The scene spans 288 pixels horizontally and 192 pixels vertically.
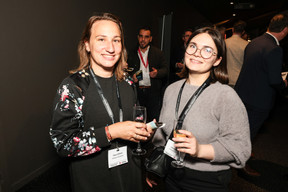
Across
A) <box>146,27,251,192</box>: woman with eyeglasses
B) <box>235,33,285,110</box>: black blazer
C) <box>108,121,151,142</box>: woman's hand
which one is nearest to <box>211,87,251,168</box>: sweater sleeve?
<box>146,27,251,192</box>: woman with eyeglasses

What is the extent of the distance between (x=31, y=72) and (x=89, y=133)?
178 centimetres

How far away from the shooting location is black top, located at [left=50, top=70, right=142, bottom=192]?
40.1 inches

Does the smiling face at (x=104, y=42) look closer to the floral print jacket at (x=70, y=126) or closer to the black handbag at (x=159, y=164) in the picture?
the floral print jacket at (x=70, y=126)

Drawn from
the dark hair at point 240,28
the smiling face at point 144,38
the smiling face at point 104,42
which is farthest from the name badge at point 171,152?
the dark hair at point 240,28

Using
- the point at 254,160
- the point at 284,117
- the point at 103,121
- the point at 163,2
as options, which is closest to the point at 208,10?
the point at 163,2

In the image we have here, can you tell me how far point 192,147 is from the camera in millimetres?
1004

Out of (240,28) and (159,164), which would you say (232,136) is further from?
(240,28)

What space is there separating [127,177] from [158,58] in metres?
2.86

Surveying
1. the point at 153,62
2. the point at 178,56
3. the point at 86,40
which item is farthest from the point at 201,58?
the point at 178,56

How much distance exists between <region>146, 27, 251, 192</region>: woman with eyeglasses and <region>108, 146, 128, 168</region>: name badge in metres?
0.34

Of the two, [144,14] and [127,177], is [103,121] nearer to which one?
[127,177]

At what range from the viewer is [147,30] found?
354cm

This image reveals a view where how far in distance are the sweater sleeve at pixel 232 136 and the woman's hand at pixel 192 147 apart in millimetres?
37

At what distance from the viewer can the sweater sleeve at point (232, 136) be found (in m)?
1.06
